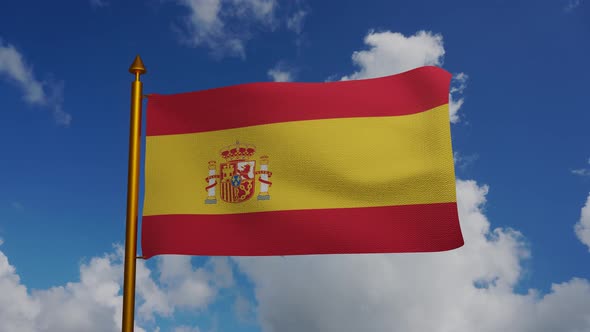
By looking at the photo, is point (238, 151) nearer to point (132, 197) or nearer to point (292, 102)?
point (292, 102)

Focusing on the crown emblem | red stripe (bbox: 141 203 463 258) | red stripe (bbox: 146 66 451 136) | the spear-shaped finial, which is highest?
the spear-shaped finial

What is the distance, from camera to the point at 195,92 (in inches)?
402

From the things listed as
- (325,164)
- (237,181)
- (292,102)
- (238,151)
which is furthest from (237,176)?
(292,102)

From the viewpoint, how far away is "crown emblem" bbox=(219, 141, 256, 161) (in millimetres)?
9594

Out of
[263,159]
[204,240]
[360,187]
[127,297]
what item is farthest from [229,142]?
[127,297]

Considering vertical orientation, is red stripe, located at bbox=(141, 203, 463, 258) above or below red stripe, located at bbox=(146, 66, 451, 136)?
below

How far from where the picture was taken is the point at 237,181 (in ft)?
30.9

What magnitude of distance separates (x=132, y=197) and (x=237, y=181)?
1620 millimetres

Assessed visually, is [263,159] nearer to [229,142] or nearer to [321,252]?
[229,142]

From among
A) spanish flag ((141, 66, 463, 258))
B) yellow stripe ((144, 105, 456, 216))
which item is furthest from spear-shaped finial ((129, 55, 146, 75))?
yellow stripe ((144, 105, 456, 216))

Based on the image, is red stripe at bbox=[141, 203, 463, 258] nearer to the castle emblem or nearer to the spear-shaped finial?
the castle emblem

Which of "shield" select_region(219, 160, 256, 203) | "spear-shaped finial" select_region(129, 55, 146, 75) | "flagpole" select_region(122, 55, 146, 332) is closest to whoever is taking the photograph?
"flagpole" select_region(122, 55, 146, 332)

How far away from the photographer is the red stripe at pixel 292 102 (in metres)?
9.55

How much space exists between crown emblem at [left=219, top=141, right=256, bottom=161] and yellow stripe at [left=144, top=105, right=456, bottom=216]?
84mm
